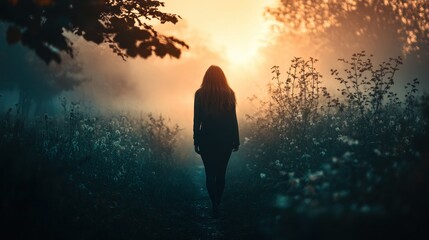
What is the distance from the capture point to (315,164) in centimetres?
713

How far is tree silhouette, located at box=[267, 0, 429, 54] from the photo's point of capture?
27913mm

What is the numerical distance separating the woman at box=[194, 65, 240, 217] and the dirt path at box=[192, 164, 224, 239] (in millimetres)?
384

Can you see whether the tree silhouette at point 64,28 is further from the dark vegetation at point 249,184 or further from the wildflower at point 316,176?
the wildflower at point 316,176

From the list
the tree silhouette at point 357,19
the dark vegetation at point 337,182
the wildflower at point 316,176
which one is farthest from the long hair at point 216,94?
the tree silhouette at point 357,19

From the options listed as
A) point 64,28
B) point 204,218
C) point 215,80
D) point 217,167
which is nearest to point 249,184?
point 217,167

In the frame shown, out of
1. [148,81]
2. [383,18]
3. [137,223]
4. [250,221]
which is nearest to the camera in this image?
[137,223]

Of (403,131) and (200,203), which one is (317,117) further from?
(200,203)

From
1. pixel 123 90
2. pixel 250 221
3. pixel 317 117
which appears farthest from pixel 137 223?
pixel 123 90

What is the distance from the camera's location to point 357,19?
32.4 metres

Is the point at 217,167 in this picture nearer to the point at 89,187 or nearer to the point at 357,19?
the point at 89,187

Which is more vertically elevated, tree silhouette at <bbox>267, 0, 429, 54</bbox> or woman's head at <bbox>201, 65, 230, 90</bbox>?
tree silhouette at <bbox>267, 0, 429, 54</bbox>

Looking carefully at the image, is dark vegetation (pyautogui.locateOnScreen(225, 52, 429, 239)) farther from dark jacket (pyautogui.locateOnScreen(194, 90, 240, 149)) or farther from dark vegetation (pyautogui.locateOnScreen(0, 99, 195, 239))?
dark vegetation (pyautogui.locateOnScreen(0, 99, 195, 239))

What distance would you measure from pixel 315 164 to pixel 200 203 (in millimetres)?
2643

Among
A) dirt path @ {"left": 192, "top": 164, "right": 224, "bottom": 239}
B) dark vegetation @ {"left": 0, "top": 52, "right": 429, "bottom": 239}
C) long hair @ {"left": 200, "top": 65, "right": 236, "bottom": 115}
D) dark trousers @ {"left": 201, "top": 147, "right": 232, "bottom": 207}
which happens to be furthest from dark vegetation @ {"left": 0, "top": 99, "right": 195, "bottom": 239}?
long hair @ {"left": 200, "top": 65, "right": 236, "bottom": 115}
